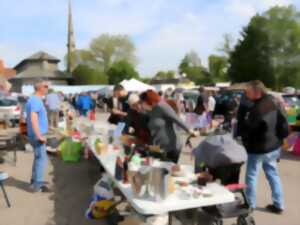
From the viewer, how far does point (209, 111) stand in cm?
1297

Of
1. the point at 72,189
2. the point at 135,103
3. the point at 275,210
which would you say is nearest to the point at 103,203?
the point at 135,103

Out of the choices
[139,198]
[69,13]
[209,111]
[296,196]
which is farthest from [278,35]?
[69,13]

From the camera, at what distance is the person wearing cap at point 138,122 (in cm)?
509

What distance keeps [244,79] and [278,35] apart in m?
8.41

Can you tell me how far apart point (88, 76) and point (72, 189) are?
55.5 meters

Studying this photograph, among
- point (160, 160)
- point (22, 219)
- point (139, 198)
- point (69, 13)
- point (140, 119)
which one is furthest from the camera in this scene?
point (69, 13)

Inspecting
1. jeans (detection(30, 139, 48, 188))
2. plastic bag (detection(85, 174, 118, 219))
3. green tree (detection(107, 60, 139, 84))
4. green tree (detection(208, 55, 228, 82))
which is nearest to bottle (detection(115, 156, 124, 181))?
plastic bag (detection(85, 174, 118, 219))

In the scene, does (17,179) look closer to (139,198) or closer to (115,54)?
(139,198)

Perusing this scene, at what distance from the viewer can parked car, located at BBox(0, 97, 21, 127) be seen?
15.9 meters

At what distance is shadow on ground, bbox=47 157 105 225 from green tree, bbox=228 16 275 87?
3947 cm

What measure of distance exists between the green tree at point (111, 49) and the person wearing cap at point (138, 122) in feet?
201

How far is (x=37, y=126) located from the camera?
527 centimetres

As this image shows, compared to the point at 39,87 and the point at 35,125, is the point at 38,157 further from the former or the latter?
the point at 39,87

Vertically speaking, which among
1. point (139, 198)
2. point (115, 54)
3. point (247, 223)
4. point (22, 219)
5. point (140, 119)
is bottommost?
point (22, 219)
